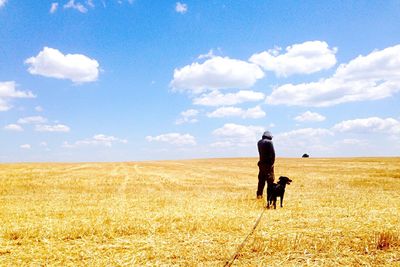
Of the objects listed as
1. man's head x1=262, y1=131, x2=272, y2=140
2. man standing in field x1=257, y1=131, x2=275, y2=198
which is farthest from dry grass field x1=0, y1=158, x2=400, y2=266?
man's head x1=262, y1=131, x2=272, y2=140

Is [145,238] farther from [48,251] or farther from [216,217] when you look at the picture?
[216,217]

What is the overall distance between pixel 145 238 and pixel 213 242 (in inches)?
65.9

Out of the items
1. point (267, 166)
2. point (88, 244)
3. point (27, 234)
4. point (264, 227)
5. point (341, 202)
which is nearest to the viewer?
point (88, 244)

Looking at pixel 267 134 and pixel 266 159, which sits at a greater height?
pixel 267 134

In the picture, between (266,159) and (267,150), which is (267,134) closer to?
(267,150)

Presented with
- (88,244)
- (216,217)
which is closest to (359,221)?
(216,217)

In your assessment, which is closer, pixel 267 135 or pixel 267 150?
pixel 267 150

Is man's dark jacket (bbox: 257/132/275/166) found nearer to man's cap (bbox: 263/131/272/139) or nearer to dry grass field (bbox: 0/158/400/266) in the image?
man's cap (bbox: 263/131/272/139)

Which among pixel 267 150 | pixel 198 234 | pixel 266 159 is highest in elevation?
pixel 267 150

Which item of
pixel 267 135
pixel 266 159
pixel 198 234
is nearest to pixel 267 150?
pixel 266 159

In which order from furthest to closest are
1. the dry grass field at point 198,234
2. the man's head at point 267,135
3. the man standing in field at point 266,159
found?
the man's head at point 267,135 → the man standing in field at point 266,159 → the dry grass field at point 198,234

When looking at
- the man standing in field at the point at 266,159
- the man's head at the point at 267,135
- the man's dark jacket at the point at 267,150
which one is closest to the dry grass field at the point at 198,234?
the man standing in field at the point at 266,159

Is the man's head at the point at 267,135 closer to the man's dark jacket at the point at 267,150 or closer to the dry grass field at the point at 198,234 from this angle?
the man's dark jacket at the point at 267,150

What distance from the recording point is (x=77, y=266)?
730cm
